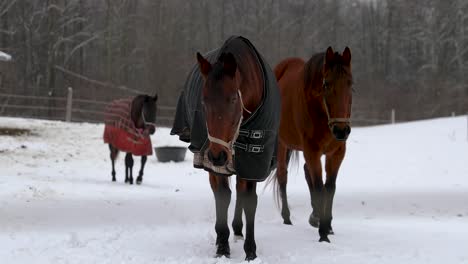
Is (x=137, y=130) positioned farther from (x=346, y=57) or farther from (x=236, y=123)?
(x=236, y=123)

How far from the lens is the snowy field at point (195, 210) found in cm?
367

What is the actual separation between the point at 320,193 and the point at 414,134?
11.8 m

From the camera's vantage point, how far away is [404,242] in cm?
413

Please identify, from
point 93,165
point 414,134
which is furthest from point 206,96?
point 414,134

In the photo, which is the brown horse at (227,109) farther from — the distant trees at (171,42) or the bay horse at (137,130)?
the distant trees at (171,42)

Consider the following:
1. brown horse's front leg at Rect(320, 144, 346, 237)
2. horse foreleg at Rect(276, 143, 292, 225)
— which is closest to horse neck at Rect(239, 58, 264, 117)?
brown horse's front leg at Rect(320, 144, 346, 237)

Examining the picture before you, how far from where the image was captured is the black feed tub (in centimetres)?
1203

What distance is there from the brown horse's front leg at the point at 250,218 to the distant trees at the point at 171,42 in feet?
68.3

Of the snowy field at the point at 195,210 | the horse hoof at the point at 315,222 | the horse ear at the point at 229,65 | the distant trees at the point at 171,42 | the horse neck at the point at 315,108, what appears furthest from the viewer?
the distant trees at the point at 171,42

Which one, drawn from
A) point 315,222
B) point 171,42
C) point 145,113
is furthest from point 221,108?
point 171,42

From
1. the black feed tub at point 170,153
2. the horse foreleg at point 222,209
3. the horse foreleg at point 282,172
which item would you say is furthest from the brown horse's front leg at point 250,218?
the black feed tub at point 170,153

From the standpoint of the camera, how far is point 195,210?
20.3ft

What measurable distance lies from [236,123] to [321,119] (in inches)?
61.6

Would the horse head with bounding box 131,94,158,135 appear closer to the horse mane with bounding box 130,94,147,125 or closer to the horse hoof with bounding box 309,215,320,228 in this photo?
the horse mane with bounding box 130,94,147,125
